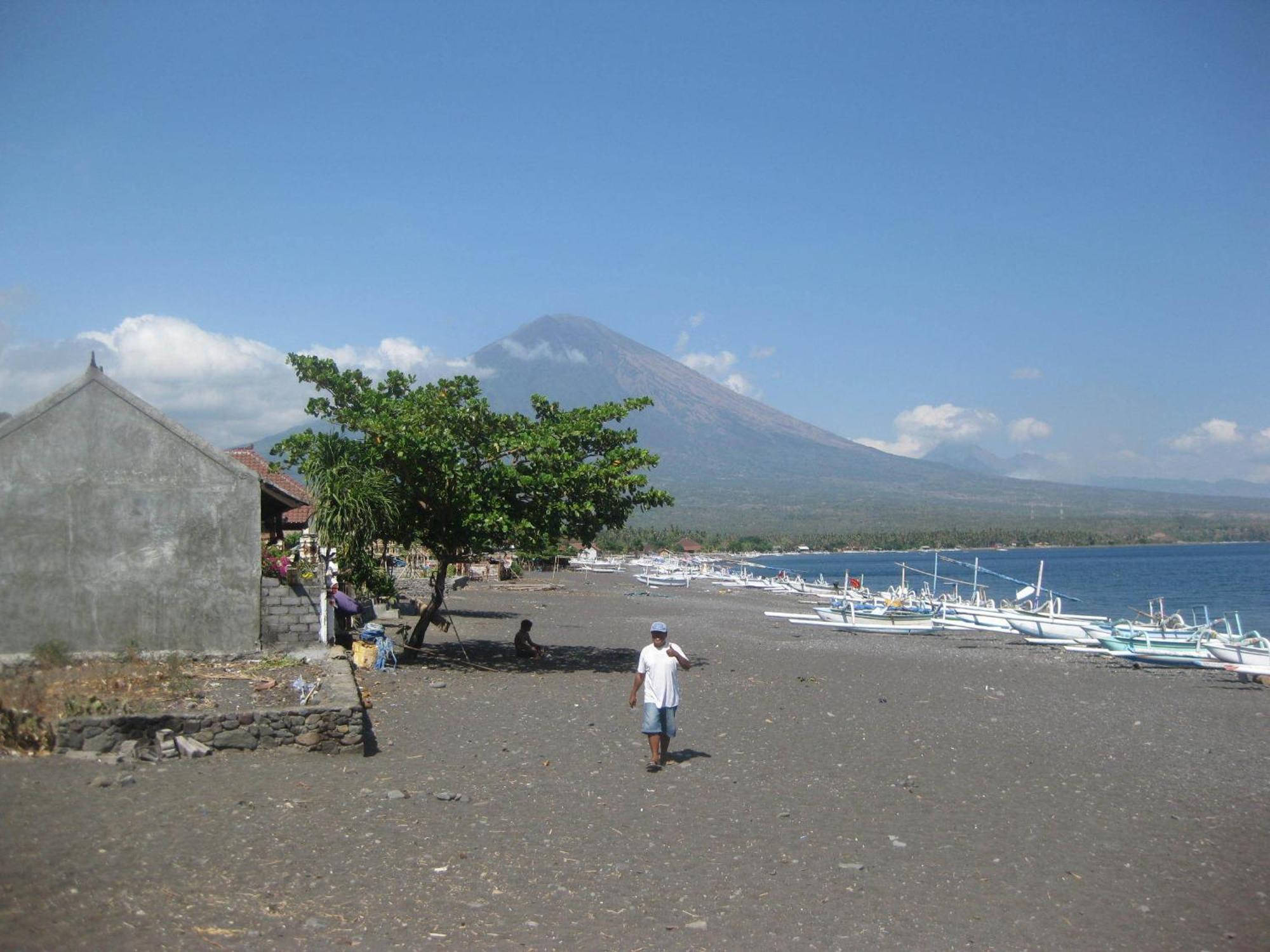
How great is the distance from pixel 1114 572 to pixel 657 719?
8764cm

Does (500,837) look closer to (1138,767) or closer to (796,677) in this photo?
(1138,767)

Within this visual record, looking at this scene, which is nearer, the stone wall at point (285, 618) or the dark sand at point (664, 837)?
the dark sand at point (664, 837)

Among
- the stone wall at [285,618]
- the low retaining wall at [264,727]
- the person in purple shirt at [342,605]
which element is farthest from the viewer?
the person in purple shirt at [342,605]

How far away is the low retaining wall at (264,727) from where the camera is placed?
10211 millimetres

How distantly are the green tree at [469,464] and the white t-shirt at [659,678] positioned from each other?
7.27m

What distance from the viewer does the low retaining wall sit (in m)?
10.2

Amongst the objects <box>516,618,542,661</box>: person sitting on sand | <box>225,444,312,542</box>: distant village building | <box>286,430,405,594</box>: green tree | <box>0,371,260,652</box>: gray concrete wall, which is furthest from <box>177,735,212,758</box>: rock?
<box>516,618,542,661</box>: person sitting on sand

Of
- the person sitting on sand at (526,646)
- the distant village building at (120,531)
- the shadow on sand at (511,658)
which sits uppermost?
the distant village building at (120,531)

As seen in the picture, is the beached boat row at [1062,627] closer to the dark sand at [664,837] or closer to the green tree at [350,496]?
the dark sand at [664,837]

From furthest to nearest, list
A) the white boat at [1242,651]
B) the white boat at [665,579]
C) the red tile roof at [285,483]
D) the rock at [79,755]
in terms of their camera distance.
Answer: the white boat at [665,579] < the red tile roof at [285,483] < the white boat at [1242,651] < the rock at [79,755]

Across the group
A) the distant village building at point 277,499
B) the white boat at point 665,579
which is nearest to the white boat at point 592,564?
the white boat at point 665,579

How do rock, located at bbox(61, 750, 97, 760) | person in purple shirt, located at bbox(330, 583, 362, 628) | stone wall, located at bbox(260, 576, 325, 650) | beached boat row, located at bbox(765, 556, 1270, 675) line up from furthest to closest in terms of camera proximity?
beached boat row, located at bbox(765, 556, 1270, 675)
person in purple shirt, located at bbox(330, 583, 362, 628)
stone wall, located at bbox(260, 576, 325, 650)
rock, located at bbox(61, 750, 97, 760)

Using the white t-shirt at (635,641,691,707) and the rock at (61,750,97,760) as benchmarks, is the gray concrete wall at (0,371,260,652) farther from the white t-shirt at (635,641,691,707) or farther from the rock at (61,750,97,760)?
the white t-shirt at (635,641,691,707)

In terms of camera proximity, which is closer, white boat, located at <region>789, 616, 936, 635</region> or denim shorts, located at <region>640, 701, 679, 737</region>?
denim shorts, located at <region>640, 701, 679, 737</region>
